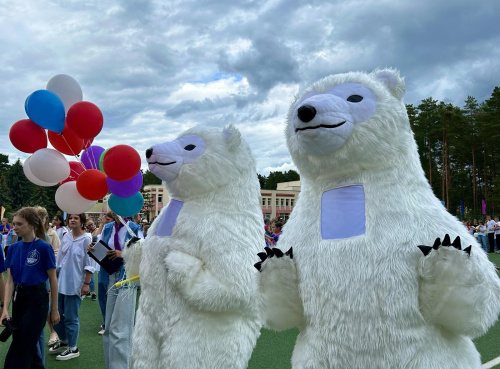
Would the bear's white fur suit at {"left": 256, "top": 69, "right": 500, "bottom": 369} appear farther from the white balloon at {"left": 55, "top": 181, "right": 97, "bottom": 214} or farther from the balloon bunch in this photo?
the white balloon at {"left": 55, "top": 181, "right": 97, "bottom": 214}

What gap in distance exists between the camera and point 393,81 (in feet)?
7.43

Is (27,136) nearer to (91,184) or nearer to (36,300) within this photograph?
(91,184)

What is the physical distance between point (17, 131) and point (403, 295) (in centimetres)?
341

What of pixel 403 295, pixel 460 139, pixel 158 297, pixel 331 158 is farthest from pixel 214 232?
pixel 460 139

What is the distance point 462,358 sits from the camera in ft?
6.22

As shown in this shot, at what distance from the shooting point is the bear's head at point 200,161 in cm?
315

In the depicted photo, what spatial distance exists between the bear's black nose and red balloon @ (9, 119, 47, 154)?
285 cm

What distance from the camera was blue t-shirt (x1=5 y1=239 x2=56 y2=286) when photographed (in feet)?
12.6

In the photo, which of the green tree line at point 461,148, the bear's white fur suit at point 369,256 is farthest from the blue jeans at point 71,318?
the green tree line at point 461,148

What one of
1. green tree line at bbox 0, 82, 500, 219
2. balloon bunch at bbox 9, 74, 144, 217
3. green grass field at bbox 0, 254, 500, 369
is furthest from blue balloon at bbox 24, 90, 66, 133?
green tree line at bbox 0, 82, 500, 219

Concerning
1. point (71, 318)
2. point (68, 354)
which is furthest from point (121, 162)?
point (68, 354)

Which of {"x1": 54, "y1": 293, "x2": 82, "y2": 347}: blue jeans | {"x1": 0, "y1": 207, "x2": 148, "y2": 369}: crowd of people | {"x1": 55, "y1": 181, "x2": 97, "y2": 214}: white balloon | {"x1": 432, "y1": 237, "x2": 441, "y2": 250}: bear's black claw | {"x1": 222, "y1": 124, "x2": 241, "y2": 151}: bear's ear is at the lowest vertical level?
{"x1": 54, "y1": 293, "x2": 82, "y2": 347}: blue jeans

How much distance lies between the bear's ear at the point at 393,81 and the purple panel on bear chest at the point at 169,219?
161cm

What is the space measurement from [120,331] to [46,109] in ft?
6.29
